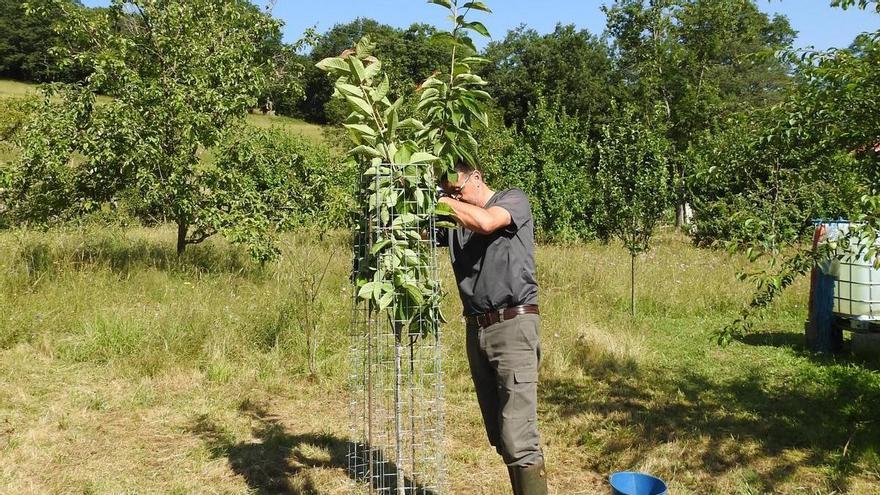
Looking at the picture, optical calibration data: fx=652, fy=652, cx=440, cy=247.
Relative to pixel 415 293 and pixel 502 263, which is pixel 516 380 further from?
pixel 415 293

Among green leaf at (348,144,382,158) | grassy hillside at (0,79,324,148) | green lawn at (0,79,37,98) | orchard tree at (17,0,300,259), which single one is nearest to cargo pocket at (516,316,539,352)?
green leaf at (348,144,382,158)

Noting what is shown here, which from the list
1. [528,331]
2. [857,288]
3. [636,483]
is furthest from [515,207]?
[857,288]

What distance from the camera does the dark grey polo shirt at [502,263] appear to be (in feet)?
10.8

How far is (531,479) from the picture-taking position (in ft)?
10.7

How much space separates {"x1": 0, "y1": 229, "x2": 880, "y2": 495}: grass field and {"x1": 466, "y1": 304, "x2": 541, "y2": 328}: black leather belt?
1.38 metres

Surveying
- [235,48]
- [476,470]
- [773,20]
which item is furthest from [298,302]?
[773,20]

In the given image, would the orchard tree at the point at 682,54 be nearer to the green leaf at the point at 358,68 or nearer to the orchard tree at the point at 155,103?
the orchard tree at the point at 155,103

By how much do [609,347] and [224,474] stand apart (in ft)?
13.3

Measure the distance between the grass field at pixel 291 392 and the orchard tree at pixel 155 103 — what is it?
985mm

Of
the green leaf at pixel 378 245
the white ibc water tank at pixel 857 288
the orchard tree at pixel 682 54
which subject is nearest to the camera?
the green leaf at pixel 378 245

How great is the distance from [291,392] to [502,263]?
3.07 m

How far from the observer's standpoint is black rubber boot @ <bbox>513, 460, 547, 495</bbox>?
3268 millimetres

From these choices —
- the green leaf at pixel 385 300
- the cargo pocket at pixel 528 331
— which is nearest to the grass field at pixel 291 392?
the cargo pocket at pixel 528 331

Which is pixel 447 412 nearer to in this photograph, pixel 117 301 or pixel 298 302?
pixel 298 302
